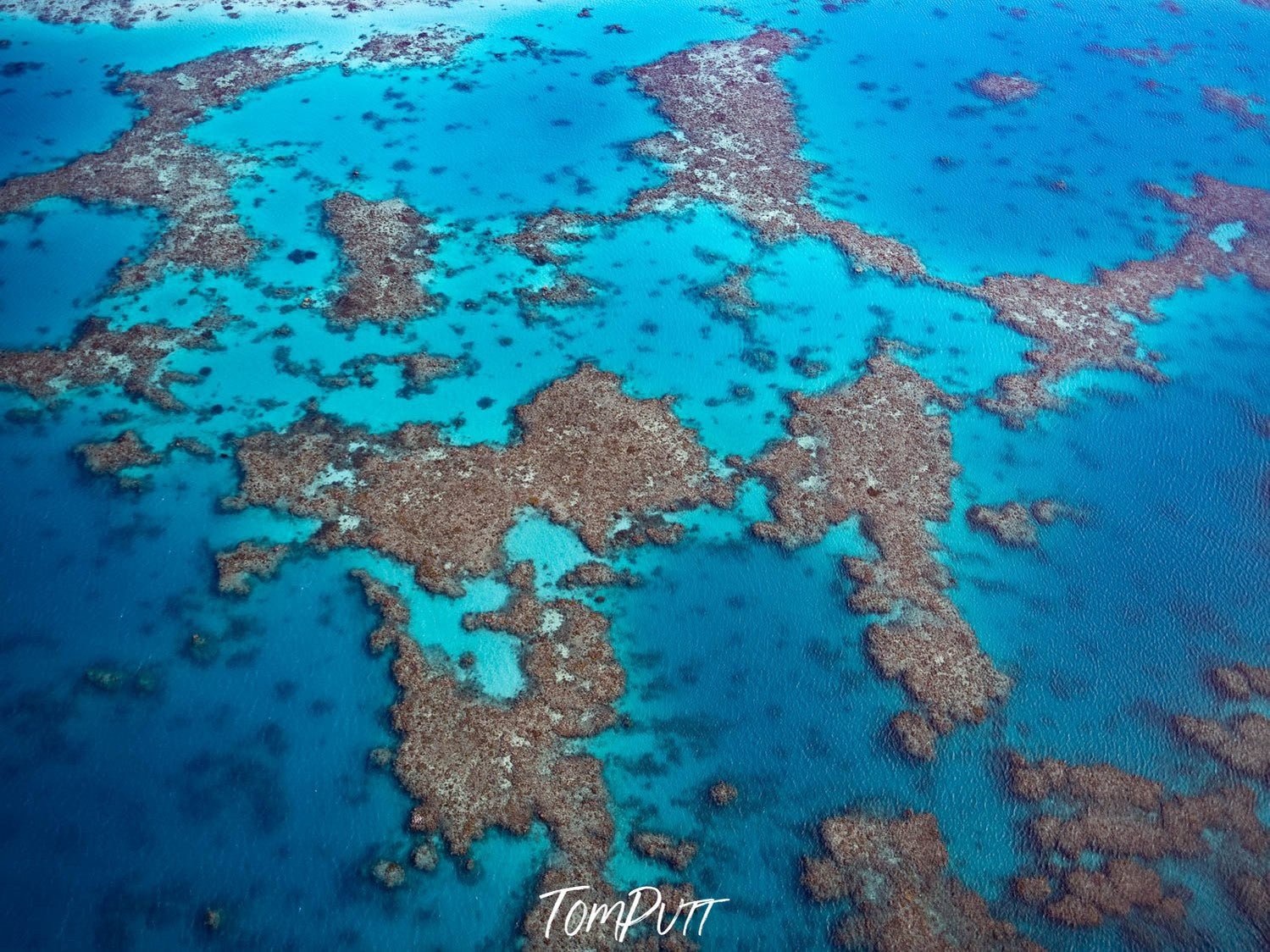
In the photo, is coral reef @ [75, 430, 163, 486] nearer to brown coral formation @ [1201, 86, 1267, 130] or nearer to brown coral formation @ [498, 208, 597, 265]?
brown coral formation @ [498, 208, 597, 265]

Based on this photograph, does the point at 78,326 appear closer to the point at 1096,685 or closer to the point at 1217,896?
the point at 1096,685

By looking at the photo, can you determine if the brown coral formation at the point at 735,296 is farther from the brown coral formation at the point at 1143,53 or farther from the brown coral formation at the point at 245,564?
the brown coral formation at the point at 1143,53

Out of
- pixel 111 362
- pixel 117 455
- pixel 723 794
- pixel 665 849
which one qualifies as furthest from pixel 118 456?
pixel 723 794

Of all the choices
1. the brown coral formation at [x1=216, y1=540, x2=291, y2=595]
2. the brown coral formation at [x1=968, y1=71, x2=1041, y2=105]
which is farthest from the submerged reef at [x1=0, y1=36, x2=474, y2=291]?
the brown coral formation at [x1=968, y1=71, x2=1041, y2=105]

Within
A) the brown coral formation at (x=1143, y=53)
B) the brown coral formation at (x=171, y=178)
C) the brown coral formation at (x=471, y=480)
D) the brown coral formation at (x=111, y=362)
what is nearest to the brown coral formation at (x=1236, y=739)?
the brown coral formation at (x=471, y=480)

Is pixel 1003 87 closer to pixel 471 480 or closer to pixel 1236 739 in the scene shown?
pixel 1236 739
